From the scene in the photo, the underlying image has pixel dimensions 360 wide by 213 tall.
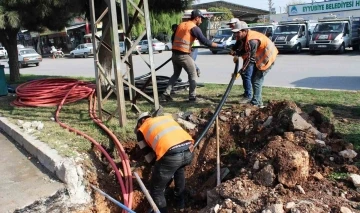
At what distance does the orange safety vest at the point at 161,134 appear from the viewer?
3879 mm

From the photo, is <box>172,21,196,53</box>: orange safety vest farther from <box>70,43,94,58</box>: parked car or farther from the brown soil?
<box>70,43,94,58</box>: parked car

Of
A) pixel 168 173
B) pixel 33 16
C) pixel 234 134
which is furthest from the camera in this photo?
pixel 33 16

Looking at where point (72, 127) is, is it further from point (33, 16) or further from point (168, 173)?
point (33, 16)

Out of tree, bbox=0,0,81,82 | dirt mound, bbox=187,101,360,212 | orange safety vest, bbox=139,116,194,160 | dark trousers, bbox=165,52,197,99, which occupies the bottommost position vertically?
dirt mound, bbox=187,101,360,212

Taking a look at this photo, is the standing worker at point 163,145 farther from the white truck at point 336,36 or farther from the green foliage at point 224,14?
the green foliage at point 224,14

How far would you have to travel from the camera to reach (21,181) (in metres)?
4.75

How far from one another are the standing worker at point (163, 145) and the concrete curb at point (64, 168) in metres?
0.96

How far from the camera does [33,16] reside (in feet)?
31.2

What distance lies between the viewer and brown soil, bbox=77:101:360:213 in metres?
3.50

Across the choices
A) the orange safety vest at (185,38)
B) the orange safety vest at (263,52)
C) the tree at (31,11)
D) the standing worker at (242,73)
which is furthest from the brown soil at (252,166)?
the tree at (31,11)

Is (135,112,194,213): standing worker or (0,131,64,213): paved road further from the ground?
(135,112,194,213): standing worker

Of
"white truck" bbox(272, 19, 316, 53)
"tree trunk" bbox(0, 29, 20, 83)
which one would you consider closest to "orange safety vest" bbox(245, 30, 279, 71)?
"tree trunk" bbox(0, 29, 20, 83)

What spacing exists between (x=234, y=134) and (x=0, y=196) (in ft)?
10.4

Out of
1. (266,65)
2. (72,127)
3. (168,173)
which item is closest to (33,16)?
(72,127)
